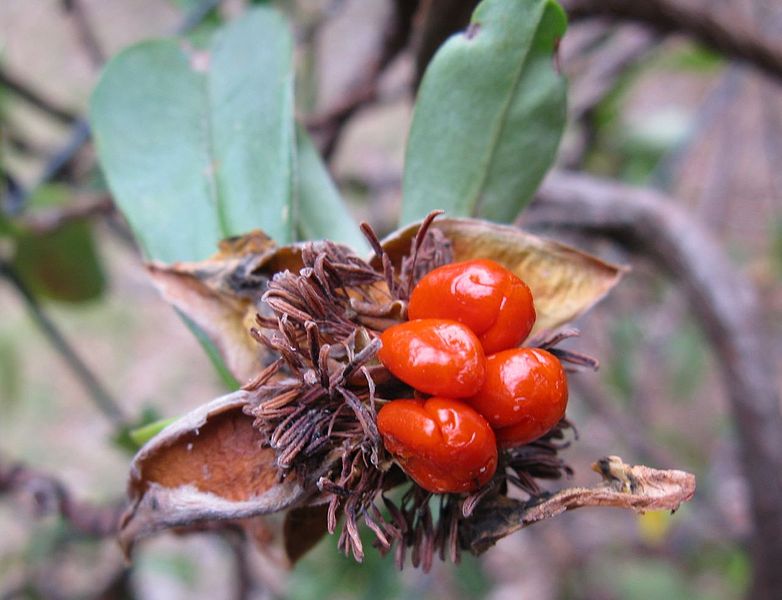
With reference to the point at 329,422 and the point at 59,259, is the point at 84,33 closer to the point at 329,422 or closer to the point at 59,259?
the point at 59,259

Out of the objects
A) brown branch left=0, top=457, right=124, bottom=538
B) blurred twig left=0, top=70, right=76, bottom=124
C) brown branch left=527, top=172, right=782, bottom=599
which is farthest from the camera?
blurred twig left=0, top=70, right=76, bottom=124

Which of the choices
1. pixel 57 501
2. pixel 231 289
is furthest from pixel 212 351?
pixel 57 501

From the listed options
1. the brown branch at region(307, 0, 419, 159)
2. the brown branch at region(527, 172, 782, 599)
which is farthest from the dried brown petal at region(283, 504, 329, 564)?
the brown branch at region(527, 172, 782, 599)

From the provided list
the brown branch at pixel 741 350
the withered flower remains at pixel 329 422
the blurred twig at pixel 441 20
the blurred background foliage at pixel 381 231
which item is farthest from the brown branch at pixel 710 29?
the withered flower remains at pixel 329 422

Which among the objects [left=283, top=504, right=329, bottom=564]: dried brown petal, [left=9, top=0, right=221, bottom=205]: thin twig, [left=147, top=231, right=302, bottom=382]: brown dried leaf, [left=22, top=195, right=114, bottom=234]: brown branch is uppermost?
[left=9, top=0, right=221, bottom=205]: thin twig

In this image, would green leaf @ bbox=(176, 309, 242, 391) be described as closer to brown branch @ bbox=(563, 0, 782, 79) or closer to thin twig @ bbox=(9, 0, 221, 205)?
thin twig @ bbox=(9, 0, 221, 205)

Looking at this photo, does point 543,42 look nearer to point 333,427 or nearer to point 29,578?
point 333,427

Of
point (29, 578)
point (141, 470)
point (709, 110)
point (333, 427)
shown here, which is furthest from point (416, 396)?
point (709, 110)

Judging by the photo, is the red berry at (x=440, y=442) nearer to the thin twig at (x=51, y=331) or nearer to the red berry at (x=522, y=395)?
the red berry at (x=522, y=395)
